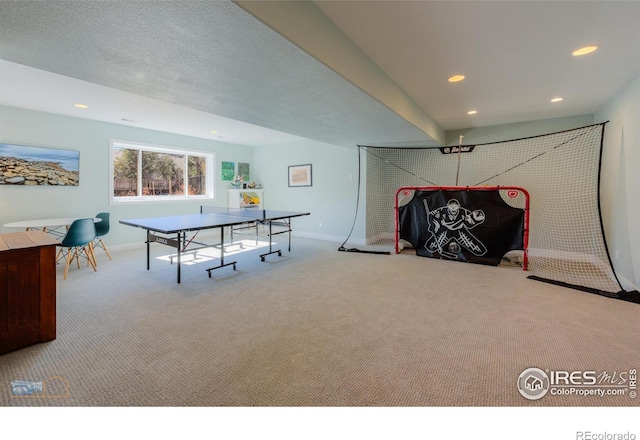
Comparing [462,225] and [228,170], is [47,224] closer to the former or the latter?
[228,170]

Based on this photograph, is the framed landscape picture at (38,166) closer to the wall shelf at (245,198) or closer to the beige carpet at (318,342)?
the beige carpet at (318,342)

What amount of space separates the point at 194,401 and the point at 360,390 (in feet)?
3.14

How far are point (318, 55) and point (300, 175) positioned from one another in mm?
5210

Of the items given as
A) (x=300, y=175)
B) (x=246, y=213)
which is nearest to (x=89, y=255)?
(x=246, y=213)

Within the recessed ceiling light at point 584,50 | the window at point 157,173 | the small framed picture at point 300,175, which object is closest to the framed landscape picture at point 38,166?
the window at point 157,173

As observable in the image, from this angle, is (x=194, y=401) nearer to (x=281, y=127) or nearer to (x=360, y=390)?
(x=360, y=390)

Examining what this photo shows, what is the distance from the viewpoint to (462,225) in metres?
4.72

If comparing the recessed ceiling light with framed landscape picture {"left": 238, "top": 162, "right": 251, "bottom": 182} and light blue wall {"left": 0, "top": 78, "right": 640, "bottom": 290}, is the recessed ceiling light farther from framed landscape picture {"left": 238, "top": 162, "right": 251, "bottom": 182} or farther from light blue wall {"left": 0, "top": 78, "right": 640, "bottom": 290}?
framed landscape picture {"left": 238, "top": 162, "right": 251, "bottom": 182}

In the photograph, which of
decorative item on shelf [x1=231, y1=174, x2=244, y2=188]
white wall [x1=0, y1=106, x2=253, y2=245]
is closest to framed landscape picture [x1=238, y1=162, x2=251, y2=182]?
decorative item on shelf [x1=231, y1=174, x2=244, y2=188]

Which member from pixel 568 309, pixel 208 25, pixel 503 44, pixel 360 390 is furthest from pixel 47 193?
pixel 568 309

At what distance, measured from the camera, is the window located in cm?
568

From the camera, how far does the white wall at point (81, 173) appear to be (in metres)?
4.27

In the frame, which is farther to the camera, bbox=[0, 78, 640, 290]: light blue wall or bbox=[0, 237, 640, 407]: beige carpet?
bbox=[0, 78, 640, 290]: light blue wall

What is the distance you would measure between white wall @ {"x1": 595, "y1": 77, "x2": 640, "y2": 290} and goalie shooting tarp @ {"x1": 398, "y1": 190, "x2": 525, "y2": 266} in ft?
3.35
